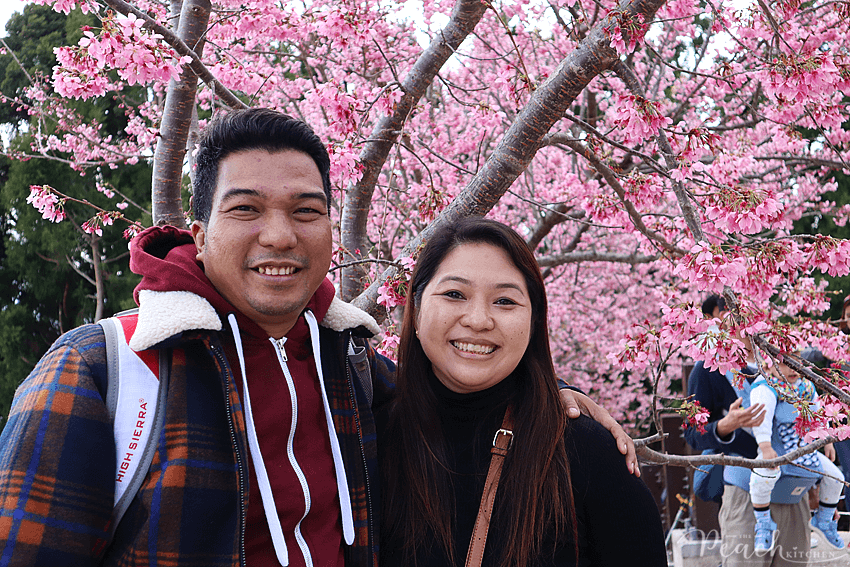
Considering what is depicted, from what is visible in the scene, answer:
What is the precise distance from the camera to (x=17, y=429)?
1.16 m

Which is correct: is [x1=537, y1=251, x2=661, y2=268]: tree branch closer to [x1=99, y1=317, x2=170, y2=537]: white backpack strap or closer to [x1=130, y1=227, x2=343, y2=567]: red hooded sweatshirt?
[x1=130, y1=227, x2=343, y2=567]: red hooded sweatshirt

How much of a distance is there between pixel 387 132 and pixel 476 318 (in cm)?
195

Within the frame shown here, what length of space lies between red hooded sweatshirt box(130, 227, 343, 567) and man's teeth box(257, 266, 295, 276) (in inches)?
4.9

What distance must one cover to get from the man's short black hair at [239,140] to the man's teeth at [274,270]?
191mm

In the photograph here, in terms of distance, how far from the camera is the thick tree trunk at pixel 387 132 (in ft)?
10.7

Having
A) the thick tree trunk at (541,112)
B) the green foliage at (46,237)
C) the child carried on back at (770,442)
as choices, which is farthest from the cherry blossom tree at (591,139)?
the green foliage at (46,237)

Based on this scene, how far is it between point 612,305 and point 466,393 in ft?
28.4

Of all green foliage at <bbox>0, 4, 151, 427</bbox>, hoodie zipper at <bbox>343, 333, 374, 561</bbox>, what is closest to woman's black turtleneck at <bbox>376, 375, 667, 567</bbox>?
hoodie zipper at <bbox>343, 333, 374, 561</bbox>

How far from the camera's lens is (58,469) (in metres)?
1.13

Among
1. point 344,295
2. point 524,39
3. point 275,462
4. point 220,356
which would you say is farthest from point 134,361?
point 524,39

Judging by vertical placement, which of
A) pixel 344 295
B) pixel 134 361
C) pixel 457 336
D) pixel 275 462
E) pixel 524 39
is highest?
pixel 524 39

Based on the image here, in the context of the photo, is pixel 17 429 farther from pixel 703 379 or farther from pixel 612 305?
pixel 612 305

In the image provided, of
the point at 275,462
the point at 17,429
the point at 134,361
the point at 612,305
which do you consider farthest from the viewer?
the point at 612,305

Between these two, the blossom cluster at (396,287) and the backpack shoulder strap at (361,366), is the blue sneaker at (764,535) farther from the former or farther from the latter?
the backpack shoulder strap at (361,366)
